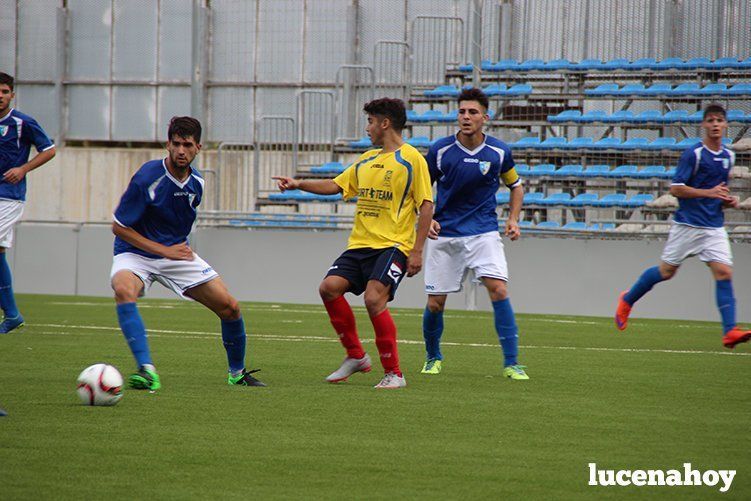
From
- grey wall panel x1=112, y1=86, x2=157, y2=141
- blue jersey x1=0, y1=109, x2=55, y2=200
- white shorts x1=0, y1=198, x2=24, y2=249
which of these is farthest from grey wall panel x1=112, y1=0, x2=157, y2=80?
white shorts x1=0, y1=198, x2=24, y2=249

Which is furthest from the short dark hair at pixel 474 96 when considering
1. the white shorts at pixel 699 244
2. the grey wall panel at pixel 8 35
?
the grey wall panel at pixel 8 35

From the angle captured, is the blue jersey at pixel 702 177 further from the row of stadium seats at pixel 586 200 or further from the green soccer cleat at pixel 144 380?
the row of stadium seats at pixel 586 200

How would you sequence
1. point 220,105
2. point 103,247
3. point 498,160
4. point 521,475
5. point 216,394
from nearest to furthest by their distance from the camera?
point 521,475 → point 216,394 → point 498,160 → point 103,247 → point 220,105

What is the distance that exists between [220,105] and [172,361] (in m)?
19.2

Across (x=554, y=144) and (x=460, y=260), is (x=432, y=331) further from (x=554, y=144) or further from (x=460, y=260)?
(x=554, y=144)

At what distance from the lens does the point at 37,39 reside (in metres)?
28.6

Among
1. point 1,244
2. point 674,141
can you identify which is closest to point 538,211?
point 674,141

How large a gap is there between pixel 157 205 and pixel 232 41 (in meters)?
20.6

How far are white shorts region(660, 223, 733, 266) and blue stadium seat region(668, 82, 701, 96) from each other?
878cm

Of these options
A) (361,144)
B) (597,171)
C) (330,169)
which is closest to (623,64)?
(597,171)

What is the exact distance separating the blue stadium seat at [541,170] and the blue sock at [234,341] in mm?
11744

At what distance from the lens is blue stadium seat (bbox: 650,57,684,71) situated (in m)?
19.9

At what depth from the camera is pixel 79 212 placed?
28.1m

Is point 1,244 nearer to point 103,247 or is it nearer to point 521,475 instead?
point 521,475
